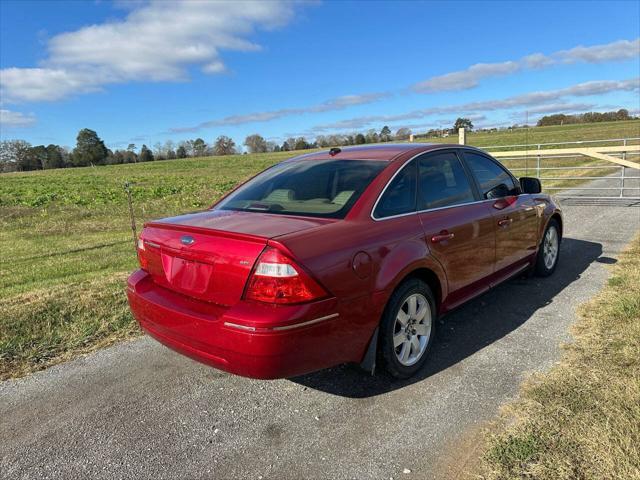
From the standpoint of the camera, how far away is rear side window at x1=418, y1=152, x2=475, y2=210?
3.74 m

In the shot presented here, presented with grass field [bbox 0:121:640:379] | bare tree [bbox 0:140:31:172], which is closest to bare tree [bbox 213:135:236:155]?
bare tree [bbox 0:140:31:172]

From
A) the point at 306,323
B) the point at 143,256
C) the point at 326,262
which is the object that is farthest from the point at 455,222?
the point at 143,256

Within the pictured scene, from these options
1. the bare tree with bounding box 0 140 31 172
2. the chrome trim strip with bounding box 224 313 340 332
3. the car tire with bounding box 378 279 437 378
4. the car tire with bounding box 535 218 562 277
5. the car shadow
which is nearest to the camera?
the chrome trim strip with bounding box 224 313 340 332

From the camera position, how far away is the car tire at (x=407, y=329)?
3170mm

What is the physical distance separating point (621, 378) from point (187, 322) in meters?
2.87

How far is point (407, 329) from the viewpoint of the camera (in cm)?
341

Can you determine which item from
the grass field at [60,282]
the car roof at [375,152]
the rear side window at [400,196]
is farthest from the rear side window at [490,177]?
the grass field at [60,282]

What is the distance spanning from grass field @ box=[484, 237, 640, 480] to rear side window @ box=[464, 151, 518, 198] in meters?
1.44

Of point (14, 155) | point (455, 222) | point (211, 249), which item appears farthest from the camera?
point (14, 155)

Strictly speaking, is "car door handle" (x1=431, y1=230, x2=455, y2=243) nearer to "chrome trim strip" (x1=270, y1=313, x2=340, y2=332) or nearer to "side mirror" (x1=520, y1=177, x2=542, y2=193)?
"chrome trim strip" (x1=270, y1=313, x2=340, y2=332)

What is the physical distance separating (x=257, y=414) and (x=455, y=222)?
2.10 metres

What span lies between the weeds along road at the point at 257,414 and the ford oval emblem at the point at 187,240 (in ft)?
3.63

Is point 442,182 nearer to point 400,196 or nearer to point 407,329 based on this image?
point 400,196

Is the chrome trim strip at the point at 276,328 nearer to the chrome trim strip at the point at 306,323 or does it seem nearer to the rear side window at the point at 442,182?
the chrome trim strip at the point at 306,323
